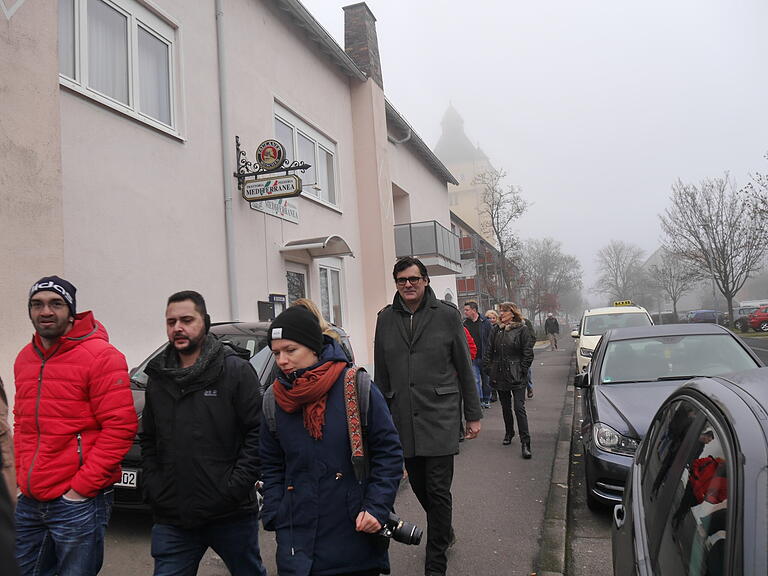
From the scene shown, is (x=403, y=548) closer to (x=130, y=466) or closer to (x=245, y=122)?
(x=130, y=466)

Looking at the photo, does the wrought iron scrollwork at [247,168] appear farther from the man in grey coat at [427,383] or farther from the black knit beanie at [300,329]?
the black knit beanie at [300,329]

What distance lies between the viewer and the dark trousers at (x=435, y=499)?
3.69m

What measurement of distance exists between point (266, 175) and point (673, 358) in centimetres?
630

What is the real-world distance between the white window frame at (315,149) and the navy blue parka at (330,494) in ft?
28.5

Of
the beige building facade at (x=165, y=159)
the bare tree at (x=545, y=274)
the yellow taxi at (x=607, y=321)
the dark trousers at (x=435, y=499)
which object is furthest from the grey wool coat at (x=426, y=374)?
the bare tree at (x=545, y=274)

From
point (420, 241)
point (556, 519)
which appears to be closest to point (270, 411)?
point (556, 519)

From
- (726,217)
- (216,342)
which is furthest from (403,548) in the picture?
(726,217)

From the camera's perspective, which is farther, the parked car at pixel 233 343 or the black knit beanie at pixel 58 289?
the parked car at pixel 233 343

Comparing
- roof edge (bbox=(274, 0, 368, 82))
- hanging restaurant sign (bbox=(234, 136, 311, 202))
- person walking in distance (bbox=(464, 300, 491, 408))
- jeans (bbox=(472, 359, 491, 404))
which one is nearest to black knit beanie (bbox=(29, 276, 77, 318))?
hanging restaurant sign (bbox=(234, 136, 311, 202))

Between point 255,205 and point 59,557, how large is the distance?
24.6 ft

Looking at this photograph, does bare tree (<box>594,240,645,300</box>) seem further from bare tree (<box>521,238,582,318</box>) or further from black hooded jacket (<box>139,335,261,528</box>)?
black hooded jacket (<box>139,335,261,528</box>)

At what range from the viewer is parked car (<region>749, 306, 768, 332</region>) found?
32.8 metres

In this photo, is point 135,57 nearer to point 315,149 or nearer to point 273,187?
point 273,187

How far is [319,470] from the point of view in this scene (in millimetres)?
2400
